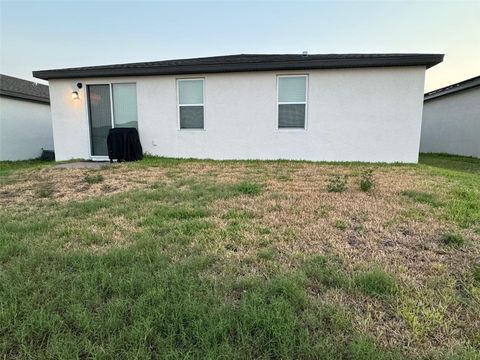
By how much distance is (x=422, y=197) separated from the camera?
394 centimetres

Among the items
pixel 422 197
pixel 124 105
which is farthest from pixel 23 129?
pixel 422 197

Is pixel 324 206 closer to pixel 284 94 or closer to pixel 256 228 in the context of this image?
pixel 256 228

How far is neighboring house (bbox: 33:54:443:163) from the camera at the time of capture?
735cm

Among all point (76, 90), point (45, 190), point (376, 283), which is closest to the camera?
point (376, 283)

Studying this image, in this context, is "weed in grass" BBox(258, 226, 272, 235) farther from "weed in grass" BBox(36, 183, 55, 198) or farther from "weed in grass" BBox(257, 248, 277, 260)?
"weed in grass" BBox(36, 183, 55, 198)

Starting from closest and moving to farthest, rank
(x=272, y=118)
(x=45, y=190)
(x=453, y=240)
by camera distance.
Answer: (x=453, y=240) < (x=45, y=190) < (x=272, y=118)

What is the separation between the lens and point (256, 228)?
2.89 meters

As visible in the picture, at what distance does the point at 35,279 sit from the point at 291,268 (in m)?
1.83

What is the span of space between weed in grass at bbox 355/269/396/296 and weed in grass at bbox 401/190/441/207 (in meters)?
2.30

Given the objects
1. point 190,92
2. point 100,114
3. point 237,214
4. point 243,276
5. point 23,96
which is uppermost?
point 23,96

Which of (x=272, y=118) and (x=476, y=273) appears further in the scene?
(x=272, y=118)

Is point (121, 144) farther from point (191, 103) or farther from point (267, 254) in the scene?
point (267, 254)

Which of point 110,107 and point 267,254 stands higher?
point 110,107

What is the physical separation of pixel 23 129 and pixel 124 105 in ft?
21.2
